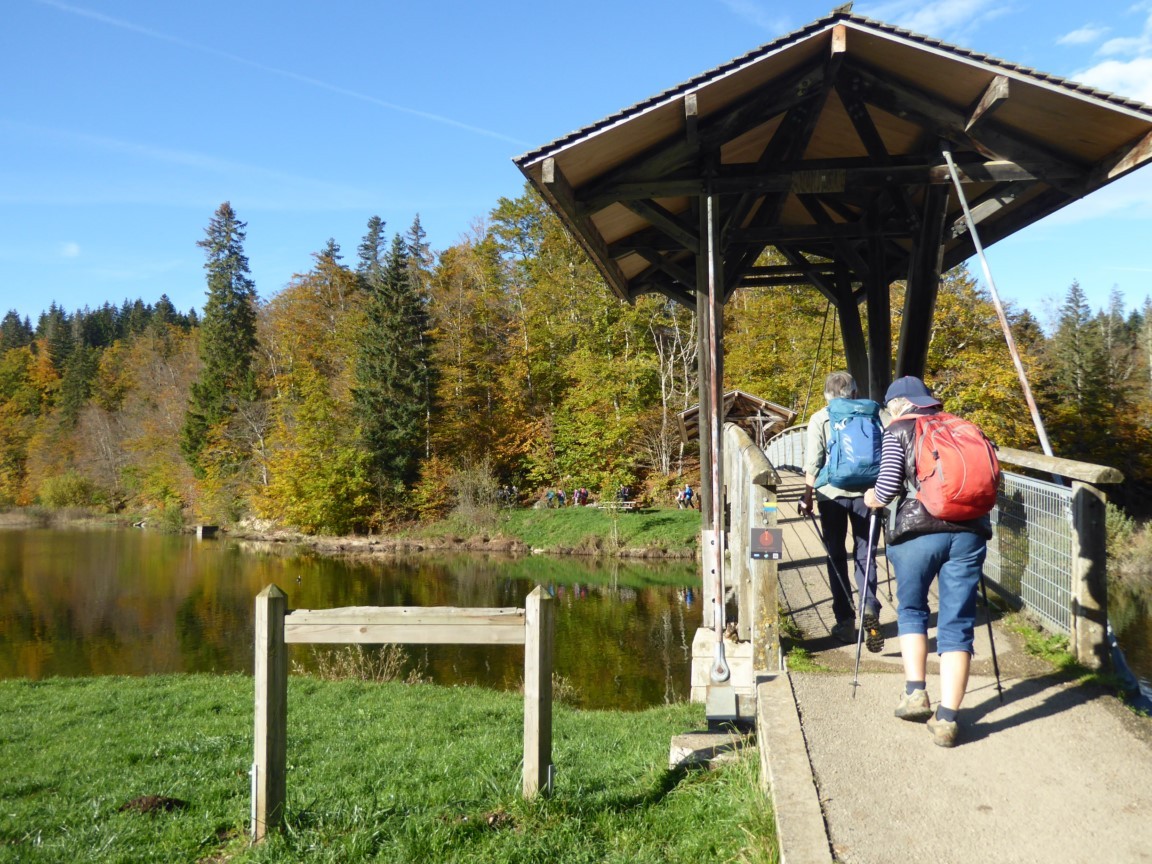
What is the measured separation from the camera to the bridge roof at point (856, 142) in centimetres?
634

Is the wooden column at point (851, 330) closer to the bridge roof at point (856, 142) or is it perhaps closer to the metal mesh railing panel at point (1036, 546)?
the bridge roof at point (856, 142)

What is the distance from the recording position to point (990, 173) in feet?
22.7

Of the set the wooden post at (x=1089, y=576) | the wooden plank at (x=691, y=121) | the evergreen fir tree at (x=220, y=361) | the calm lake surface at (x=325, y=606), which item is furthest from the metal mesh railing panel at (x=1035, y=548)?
the evergreen fir tree at (x=220, y=361)

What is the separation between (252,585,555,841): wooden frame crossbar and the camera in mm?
4379

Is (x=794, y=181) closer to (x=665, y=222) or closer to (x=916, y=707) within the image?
(x=665, y=222)

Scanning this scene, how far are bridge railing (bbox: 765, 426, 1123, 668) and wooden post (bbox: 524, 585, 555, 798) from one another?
9.75 feet

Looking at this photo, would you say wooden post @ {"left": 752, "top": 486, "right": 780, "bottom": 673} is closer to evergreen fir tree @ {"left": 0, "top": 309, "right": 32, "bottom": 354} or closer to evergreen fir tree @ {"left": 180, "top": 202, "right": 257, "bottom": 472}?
evergreen fir tree @ {"left": 180, "top": 202, "right": 257, "bottom": 472}

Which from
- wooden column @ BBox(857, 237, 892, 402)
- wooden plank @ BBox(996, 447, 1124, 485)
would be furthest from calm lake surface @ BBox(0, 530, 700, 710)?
wooden plank @ BBox(996, 447, 1124, 485)

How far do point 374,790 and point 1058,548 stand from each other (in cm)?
457

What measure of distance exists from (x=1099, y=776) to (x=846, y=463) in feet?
7.38

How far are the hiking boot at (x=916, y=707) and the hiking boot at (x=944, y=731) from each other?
21 centimetres

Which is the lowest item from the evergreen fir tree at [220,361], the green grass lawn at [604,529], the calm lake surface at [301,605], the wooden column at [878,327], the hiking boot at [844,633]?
the calm lake surface at [301,605]

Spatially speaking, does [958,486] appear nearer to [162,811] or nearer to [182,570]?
[162,811]

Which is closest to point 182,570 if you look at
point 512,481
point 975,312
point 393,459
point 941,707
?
point 393,459
